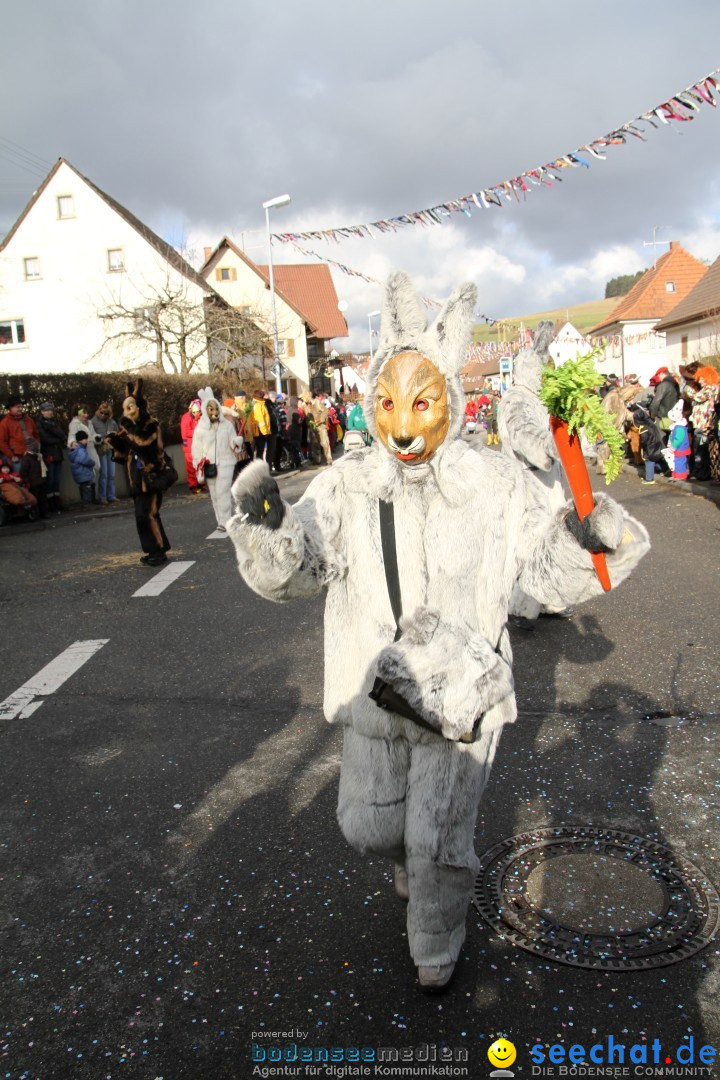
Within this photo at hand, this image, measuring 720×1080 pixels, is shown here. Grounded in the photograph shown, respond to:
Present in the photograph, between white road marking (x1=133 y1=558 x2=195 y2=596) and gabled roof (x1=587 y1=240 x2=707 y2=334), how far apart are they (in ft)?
162

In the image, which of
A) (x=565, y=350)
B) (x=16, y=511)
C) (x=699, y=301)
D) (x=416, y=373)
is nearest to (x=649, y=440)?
(x=16, y=511)

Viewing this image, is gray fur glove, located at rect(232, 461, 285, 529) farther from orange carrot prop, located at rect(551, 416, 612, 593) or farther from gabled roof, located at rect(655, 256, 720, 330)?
gabled roof, located at rect(655, 256, 720, 330)

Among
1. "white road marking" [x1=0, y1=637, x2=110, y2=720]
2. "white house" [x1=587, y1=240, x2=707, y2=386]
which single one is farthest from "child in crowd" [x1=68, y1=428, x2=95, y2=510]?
"white house" [x1=587, y1=240, x2=707, y2=386]

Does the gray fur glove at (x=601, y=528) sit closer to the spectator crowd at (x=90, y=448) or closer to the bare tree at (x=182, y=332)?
the spectator crowd at (x=90, y=448)

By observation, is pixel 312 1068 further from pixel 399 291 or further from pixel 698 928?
pixel 399 291

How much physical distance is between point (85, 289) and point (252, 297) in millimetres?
17320

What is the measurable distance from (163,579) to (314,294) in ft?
212

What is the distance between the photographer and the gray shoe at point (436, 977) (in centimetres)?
277

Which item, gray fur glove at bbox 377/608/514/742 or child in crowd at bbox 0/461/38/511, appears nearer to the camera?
gray fur glove at bbox 377/608/514/742

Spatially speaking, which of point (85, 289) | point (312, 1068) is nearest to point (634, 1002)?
point (312, 1068)

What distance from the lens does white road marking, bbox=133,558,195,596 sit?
9.14 metres

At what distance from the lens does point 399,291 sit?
292 centimetres

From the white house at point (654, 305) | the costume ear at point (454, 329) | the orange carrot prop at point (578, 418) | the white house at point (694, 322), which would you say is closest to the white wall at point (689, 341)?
the white house at point (694, 322)

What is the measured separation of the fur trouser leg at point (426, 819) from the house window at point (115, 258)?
40321 mm
